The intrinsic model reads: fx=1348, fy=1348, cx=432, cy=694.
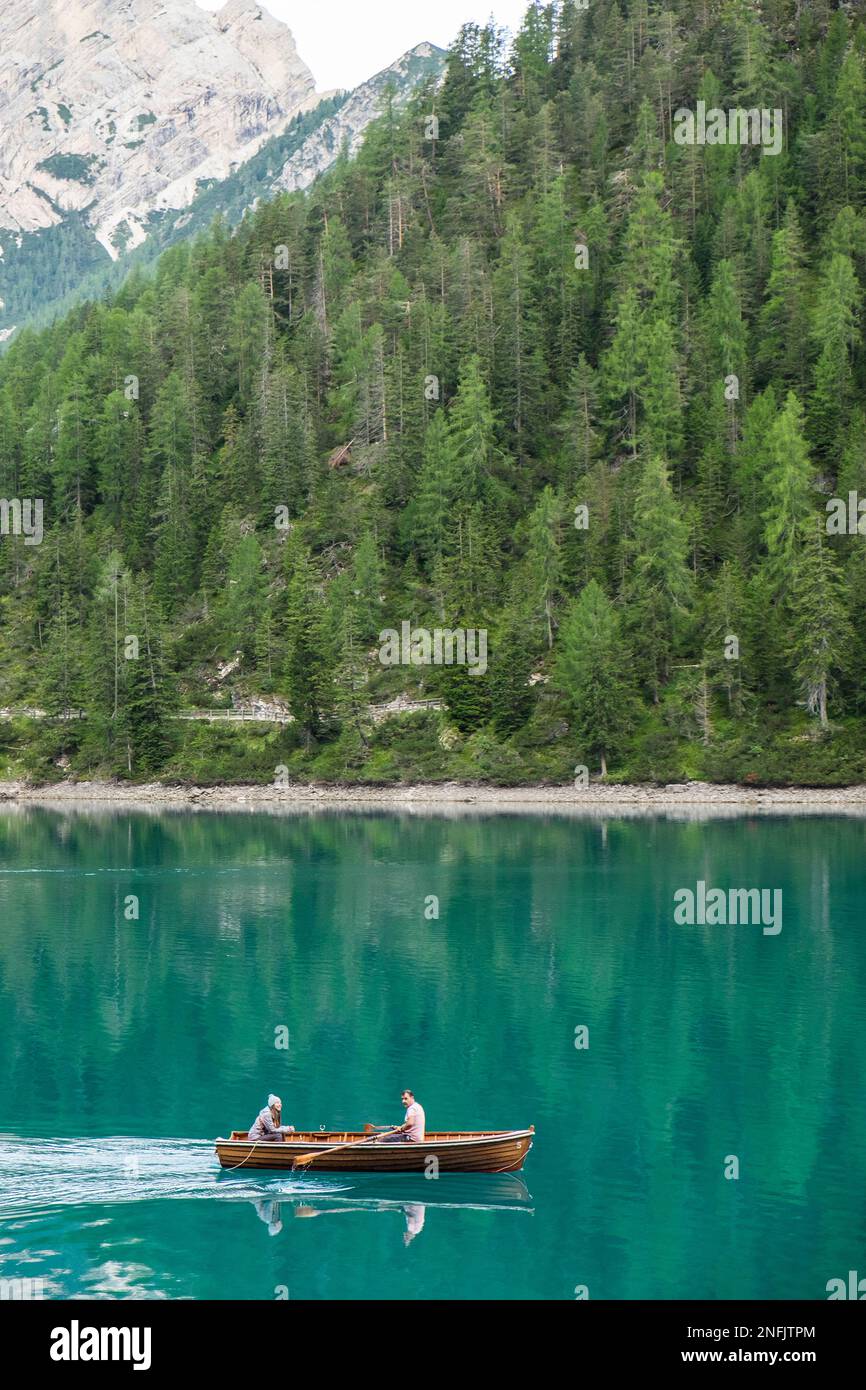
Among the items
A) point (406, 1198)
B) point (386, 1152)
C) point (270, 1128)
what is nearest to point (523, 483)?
point (270, 1128)

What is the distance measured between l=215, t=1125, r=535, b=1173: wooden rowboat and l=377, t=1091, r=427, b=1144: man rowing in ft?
0.65

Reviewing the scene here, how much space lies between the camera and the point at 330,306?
192 metres

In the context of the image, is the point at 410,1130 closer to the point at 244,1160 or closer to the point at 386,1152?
the point at 386,1152

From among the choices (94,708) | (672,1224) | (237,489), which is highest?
(237,489)

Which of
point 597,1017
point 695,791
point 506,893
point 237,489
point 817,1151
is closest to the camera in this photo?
point 817,1151

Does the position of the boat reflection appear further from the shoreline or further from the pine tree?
the pine tree

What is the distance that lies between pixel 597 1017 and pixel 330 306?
15757cm

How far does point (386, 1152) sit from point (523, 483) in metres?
133

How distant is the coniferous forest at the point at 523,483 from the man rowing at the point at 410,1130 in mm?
90907

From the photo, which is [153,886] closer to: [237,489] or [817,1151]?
[817,1151]

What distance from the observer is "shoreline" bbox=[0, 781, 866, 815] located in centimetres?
11806

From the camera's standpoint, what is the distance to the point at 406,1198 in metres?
34.3

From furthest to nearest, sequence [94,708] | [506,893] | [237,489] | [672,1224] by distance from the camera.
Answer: [237,489], [94,708], [506,893], [672,1224]
